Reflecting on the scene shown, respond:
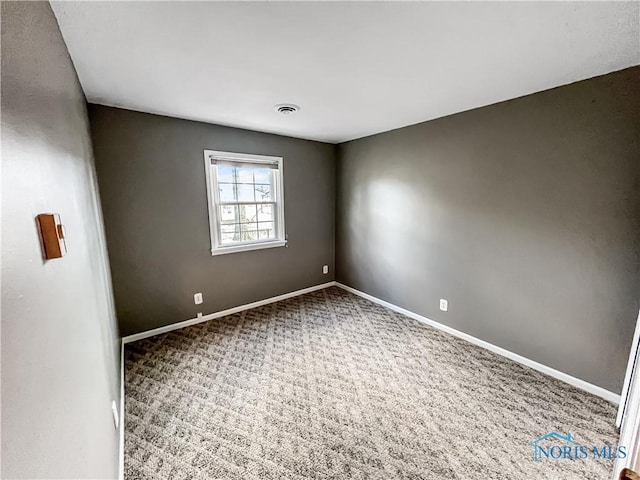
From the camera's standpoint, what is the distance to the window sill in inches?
127

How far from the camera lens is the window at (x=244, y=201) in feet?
10.3

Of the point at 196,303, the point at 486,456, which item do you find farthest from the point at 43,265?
the point at 196,303

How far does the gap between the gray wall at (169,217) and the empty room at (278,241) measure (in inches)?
0.9

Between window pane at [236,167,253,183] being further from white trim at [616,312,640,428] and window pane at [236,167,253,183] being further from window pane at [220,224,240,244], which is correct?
white trim at [616,312,640,428]

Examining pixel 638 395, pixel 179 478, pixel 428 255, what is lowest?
pixel 179 478

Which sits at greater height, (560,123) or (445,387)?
(560,123)

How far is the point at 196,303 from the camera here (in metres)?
3.13

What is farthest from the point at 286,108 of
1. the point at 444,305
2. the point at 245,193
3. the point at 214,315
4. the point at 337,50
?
the point at 444,305

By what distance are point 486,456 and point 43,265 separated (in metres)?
2.24

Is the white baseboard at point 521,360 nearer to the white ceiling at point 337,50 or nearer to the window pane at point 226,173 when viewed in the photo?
the white ceiling at point 337,50

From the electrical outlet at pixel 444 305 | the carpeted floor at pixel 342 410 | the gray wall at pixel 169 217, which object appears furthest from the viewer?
the electrical outlet at pixel 444 305

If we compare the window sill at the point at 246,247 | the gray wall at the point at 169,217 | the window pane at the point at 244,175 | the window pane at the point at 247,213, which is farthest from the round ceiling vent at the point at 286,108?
the window sill at the point at 246,247

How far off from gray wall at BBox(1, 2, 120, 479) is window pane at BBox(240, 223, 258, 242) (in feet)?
7.33

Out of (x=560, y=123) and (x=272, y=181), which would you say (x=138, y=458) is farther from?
(x=560, y=123)
